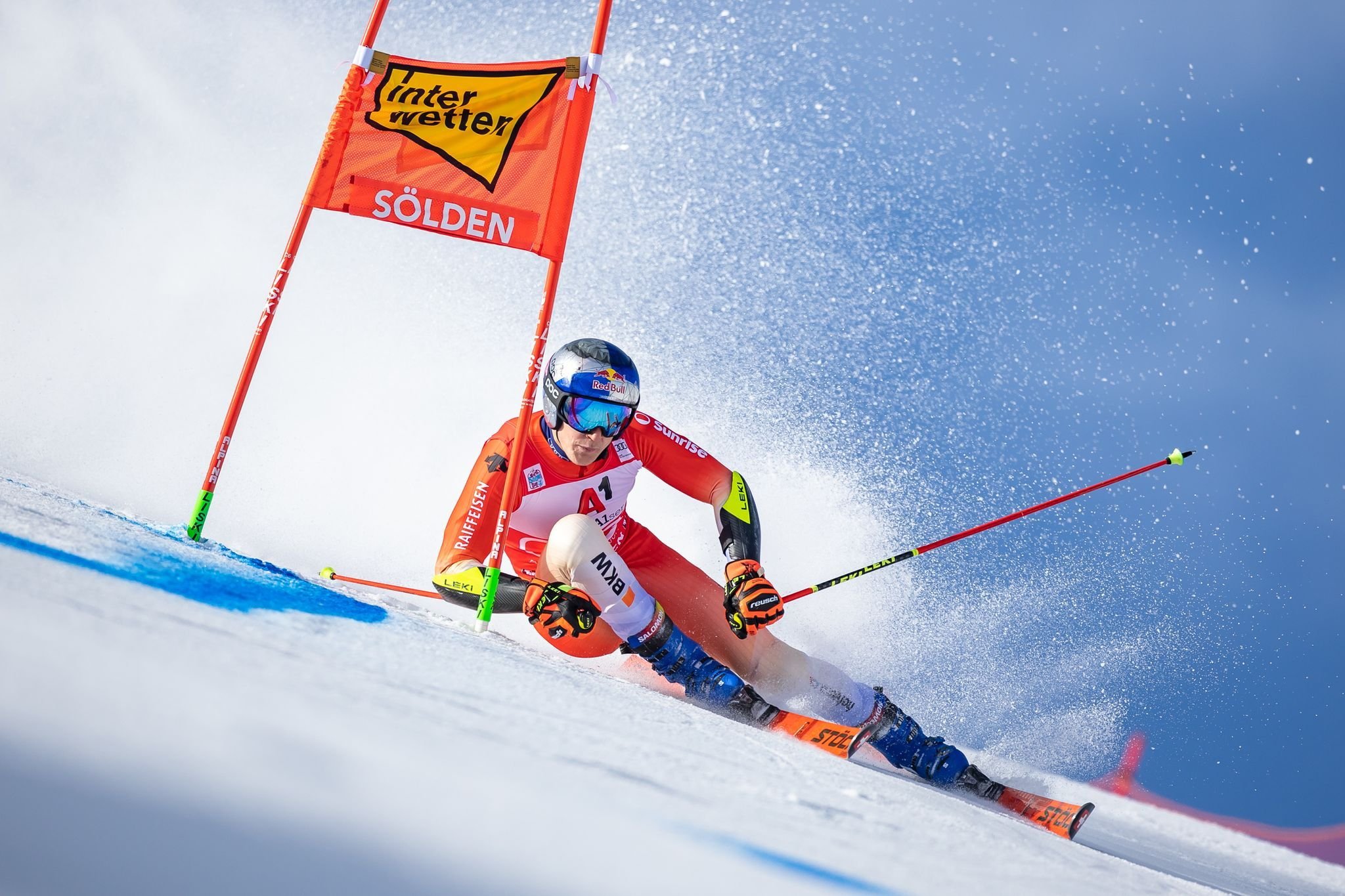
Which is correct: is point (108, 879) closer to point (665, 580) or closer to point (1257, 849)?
point (665, 580)

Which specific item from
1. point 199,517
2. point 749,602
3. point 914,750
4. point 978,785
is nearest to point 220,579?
point 199,517

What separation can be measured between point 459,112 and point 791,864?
126 inches

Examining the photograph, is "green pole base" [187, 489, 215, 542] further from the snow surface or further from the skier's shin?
the skier's shin

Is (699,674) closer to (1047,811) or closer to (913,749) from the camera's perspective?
(913,749)

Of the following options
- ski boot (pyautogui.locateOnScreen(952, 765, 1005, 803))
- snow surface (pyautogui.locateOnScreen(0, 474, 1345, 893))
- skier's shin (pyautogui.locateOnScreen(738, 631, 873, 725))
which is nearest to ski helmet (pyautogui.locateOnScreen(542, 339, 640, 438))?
skier's shin (pyautogui.locateOnScreen(738, 631, 873, 725))

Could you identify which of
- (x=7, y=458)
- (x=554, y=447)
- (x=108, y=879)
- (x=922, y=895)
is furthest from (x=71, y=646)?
(x=7, y=458)

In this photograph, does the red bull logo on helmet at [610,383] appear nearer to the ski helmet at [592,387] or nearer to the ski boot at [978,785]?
the ski helmet at [592,387]

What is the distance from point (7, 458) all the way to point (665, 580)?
4082 mm

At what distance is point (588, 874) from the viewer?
40.1 inches

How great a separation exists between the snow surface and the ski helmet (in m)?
1.39

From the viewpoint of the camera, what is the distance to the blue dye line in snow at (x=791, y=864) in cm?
123

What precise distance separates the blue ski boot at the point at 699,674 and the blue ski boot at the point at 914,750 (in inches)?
17.1

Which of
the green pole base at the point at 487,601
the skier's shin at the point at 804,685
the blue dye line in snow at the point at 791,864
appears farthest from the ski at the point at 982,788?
the blue dye line in snow at the point at 791,864

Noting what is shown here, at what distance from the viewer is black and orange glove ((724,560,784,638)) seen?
137 inches
